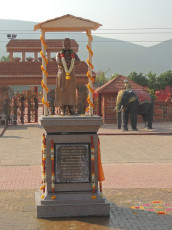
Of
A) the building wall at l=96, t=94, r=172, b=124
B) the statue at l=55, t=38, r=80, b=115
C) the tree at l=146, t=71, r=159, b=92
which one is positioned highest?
the statue at l=55, t=38, r=80, b=115

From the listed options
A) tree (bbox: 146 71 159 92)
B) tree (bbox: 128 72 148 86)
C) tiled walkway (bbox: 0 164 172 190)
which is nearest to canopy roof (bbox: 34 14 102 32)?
tiled walkway (bbox: 0 164 172 190)

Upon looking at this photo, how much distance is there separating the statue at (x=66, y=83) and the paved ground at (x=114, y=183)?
1938 mm

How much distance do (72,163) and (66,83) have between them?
154 centimetres

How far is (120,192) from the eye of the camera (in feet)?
28.0

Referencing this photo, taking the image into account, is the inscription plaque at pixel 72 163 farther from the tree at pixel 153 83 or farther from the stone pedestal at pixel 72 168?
the tree at pixel 153 83

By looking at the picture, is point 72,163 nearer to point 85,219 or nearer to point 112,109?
point 85,219

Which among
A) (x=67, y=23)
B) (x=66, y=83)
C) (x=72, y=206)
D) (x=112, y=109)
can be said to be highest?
(x=67, y=23)

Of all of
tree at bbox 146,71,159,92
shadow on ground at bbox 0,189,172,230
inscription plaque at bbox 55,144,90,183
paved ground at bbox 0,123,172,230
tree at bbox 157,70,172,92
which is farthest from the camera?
tree at bbox 157,70,172,92

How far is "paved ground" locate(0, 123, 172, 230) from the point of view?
21.9 feet

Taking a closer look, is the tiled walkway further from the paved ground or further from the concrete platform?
the concrete platform

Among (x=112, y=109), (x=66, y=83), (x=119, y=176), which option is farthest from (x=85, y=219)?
(x=112, y=109)

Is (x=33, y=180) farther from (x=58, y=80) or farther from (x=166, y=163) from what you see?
(x=166, y=163)

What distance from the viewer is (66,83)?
7750mm

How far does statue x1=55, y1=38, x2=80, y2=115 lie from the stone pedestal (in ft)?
2.16
